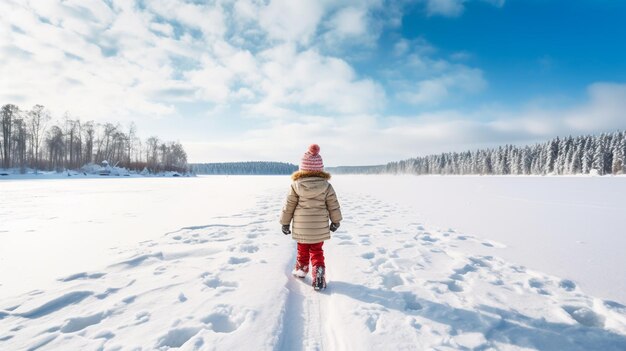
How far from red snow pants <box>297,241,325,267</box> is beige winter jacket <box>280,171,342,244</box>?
83 millimetres

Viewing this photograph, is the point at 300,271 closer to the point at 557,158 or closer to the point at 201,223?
the point at 201,223

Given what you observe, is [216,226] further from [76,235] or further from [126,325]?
[126,325]

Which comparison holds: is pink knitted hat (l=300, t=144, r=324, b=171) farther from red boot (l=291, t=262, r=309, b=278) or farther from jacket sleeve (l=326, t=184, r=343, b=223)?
red boot (l=291, t=262, r=309, b=278)

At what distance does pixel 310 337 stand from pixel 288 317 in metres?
0.39

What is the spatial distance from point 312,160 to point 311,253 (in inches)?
50.1

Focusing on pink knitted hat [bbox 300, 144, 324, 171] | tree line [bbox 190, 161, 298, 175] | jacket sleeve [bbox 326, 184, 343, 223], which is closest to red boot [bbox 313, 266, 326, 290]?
jacket sleeve [bbox 326, 184, 343, 223]

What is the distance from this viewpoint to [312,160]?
377 cm

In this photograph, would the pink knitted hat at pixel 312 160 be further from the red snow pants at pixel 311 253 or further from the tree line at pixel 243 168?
the tree line at pixel 243 168

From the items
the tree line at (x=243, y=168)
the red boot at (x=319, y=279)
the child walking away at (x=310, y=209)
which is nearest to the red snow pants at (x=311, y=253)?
the child walking away at (x=310, y=209)

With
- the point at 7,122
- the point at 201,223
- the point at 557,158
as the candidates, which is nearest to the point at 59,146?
the point at 7,122

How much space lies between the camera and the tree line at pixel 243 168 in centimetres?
16725

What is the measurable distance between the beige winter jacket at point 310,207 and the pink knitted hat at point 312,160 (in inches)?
3.3

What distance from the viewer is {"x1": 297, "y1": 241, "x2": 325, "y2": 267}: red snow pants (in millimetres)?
3570

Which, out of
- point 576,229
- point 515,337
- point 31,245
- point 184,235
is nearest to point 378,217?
point 576,229
